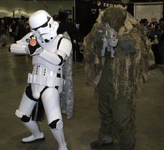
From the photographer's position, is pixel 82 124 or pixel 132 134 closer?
pixel 132 134

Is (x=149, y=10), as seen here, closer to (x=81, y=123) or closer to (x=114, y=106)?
(x=81, y=123)

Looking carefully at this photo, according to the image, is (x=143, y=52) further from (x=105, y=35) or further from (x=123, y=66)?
(x=105, y=35)

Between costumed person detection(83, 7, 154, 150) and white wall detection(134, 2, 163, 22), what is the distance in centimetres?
849

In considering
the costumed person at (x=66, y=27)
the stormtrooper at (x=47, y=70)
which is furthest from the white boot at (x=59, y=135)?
the costumed person at (x=66, y=27)

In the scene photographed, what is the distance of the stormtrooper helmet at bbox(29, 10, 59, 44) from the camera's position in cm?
197

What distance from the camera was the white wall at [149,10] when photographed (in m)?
9.68

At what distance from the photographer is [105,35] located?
1907 mm

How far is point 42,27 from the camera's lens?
1.98 m

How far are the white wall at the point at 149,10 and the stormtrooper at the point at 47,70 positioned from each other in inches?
339

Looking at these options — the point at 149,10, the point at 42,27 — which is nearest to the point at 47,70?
the point at 42,27

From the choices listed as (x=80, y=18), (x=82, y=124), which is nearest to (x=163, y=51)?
(x=80, y=18)

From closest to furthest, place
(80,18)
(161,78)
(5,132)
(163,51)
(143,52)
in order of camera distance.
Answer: (143,52) → (5,132) → (161,78) → (163,51) → (80,18)

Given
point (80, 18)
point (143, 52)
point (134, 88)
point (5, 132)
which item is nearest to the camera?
point (143, 52)

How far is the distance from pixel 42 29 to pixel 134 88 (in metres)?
0.94
